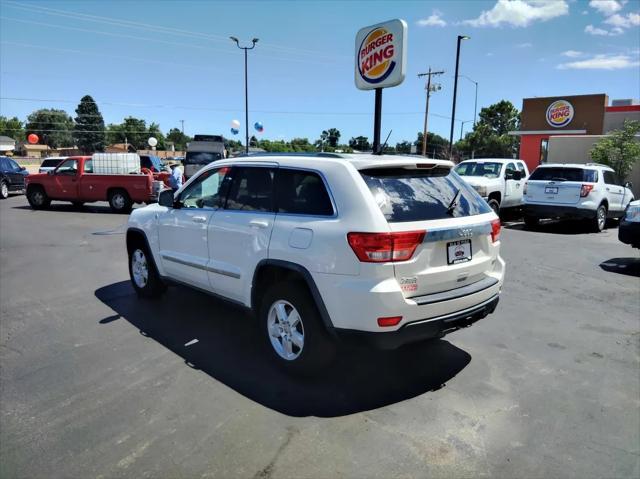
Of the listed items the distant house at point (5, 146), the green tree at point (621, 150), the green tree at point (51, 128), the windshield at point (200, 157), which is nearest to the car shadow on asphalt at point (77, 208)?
the windshield at point (200, 157)

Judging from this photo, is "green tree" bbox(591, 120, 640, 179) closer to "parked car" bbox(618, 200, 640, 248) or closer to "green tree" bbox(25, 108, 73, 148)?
"parked car" bbox(618, 200, 640, 248)

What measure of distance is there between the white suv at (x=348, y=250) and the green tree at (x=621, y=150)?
19.1 metres

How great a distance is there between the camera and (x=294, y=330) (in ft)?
12.5

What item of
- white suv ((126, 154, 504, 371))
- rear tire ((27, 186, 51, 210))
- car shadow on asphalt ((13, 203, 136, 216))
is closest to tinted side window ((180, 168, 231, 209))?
white suv ((126, 154, 504, 371))

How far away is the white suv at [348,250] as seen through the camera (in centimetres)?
328

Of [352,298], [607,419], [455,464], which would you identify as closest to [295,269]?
[352,298]

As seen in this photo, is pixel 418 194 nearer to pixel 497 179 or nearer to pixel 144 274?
pixel 144 274

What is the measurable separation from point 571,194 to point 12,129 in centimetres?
12037

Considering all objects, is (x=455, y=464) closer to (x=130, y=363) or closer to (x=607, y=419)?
(x=607, y=419)

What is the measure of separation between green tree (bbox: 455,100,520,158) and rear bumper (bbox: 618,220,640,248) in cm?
4780

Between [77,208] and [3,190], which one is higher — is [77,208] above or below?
below

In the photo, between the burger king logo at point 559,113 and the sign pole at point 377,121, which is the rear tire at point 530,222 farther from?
the burger king logo at point 559,113

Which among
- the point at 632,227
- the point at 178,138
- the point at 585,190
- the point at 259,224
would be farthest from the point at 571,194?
the point at 178,138

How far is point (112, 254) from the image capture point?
8.94 metres
